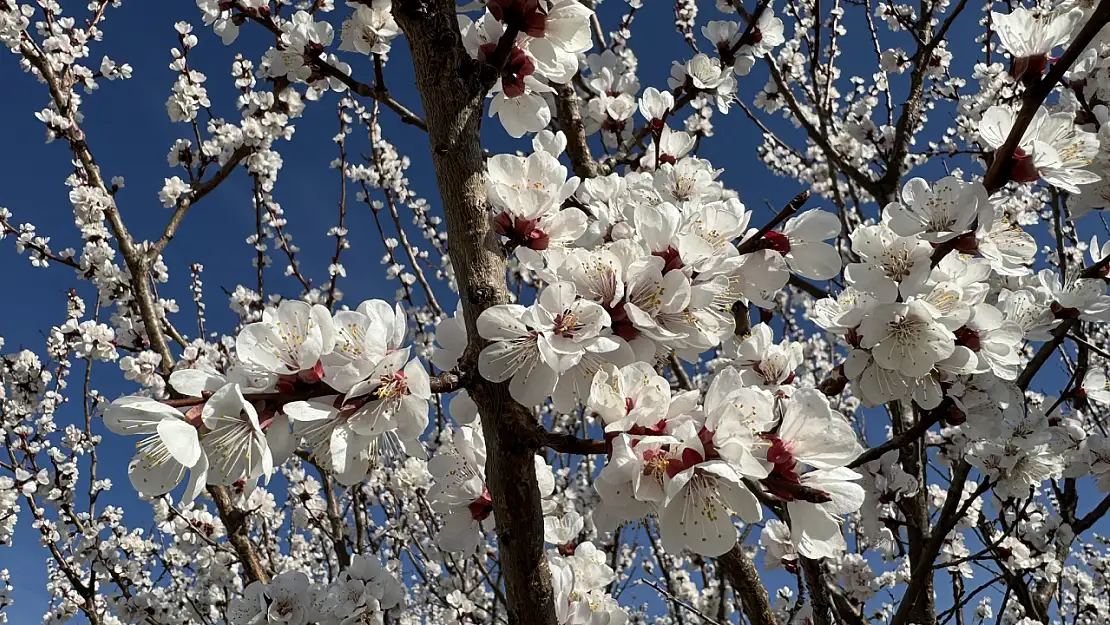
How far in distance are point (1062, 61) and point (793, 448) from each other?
109 centimetres

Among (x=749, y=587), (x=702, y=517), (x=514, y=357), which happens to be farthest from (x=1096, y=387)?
(x=514, y=357)

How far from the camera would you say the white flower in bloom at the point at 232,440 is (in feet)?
3.27

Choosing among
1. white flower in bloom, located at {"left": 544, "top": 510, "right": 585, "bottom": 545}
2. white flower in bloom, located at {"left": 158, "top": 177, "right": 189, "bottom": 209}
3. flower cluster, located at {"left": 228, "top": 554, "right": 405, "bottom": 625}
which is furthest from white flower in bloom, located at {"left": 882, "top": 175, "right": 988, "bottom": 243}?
white flower in bloom, located at {"left": 158, "top": 177, "right": 189, "bottom": 209}

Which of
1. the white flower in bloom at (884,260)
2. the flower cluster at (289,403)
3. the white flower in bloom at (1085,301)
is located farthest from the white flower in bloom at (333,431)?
the white flower in bloom at (1085,301)

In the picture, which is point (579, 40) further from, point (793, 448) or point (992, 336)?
point (992, 336)

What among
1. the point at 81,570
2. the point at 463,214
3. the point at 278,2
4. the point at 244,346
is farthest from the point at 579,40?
the point at 81,570

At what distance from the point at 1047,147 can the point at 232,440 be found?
1.84 metres

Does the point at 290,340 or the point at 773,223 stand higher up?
the point at 773,223

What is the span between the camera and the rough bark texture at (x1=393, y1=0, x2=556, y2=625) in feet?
4.10

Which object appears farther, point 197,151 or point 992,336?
point 197,151

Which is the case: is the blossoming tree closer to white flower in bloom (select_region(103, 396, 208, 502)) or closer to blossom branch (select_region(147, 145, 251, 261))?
white flower in bloom (select_region(103, 396, 208, 502))

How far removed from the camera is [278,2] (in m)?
3.58

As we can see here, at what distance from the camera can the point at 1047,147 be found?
155 centimetres

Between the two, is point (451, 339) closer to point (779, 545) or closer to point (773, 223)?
point (773, 223)
